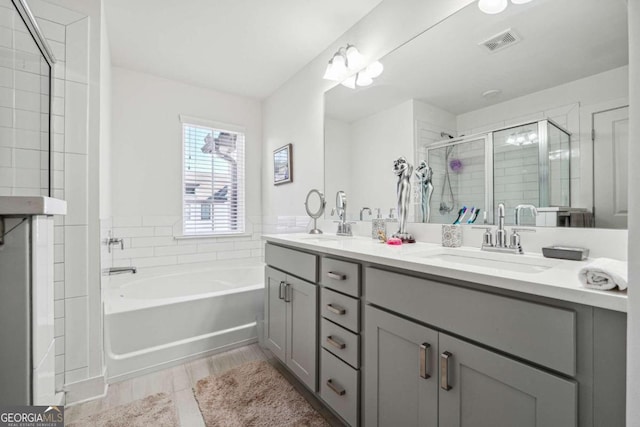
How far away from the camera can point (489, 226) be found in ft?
4.45

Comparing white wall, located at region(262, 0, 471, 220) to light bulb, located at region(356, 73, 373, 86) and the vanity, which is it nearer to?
light bulb, located at region(356, 73, 373, 86)

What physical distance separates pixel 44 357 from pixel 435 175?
67.1 inches

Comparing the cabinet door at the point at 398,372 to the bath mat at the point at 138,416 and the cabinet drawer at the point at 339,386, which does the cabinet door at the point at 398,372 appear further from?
the bath mat at the point at 138,416

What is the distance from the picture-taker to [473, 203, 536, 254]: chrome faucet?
120cm

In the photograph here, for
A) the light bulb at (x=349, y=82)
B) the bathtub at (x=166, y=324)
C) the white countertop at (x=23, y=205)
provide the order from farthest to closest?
the light bulb at (x=349, y=82) → the bathtub at (x=166, y=324) → the white countertop at (x=23, y=205)

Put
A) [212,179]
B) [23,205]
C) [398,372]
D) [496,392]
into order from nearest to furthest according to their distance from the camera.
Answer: [23,205] < [496,392] < [398,372] < [212,179]

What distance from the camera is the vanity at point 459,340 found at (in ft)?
2.07

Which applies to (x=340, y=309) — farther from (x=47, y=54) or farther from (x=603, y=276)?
(x=47, y=54)

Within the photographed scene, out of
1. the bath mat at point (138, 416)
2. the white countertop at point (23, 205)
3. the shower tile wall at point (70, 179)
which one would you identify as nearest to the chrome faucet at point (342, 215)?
the bath mat at point (138, 416)

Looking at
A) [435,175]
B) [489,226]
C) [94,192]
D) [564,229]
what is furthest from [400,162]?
[94,192]

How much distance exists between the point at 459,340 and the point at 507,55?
4.07 ft

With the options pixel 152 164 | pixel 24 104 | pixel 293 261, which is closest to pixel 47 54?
pixel 24 104

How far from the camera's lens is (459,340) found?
2.78ft

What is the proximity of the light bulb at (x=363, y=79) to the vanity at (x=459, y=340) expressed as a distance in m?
1.23
